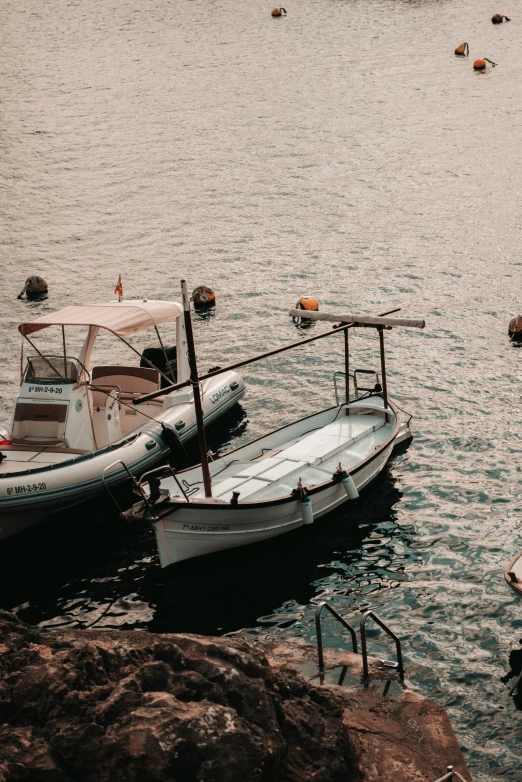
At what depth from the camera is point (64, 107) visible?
213ft

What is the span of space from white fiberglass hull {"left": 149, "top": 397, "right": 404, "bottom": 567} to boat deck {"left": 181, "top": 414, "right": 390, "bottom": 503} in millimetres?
28

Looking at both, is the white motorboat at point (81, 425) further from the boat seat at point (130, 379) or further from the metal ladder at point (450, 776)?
the metal ladder at point (450, 776)

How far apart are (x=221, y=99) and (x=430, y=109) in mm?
13913

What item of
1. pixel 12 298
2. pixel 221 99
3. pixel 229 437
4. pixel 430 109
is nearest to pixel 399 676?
pixel 229 437

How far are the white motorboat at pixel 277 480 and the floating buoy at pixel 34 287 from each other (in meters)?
17.1

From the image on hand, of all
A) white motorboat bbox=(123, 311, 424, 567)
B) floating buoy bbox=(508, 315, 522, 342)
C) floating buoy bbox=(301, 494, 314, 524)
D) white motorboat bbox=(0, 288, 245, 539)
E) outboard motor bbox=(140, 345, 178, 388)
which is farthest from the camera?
floating buoy bbox=(508, 315, 522, 342)

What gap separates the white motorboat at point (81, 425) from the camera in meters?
21.4

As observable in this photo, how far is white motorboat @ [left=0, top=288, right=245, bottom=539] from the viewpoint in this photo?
21.4m

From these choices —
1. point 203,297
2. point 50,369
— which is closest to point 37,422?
point 50,369

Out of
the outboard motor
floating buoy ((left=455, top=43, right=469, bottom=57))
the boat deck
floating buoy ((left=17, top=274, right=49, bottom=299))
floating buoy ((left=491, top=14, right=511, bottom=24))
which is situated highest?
floating buoy ((left=491, top=14, right=511, bottom=24))

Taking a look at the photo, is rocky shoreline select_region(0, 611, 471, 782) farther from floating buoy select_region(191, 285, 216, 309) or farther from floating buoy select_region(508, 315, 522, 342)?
floating buoy select_region(191, 285, 216, 309)

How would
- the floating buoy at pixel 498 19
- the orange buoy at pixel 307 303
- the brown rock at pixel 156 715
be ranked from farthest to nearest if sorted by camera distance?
the floating buoy at pixel 498 19, the orange buoy at pixel 307 303, the brown rock at pixel 156 715

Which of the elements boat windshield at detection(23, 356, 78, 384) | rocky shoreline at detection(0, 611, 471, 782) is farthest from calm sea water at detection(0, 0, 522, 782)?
rocky shoreline at detection(0, 611, 471, 782)

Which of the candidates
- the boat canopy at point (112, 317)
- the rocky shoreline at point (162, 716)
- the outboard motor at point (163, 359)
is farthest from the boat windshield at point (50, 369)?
the rocky shoreline at point (162, 716)
